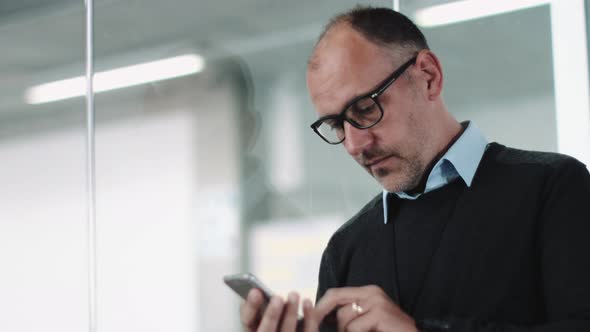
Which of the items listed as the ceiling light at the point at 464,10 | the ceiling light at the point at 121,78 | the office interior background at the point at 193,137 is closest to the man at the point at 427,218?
the office interior background at the point at 193,137

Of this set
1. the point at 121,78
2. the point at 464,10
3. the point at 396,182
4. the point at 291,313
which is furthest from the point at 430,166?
the point at 121,78

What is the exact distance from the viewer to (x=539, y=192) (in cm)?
146

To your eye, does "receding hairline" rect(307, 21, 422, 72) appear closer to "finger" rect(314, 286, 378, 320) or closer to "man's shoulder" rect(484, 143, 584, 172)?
"man's shoulder" rect(484, 143, 584, 172)

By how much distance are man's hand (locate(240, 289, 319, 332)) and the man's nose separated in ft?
1.08

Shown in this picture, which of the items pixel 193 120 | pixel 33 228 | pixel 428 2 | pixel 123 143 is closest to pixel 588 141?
pixel 428 2

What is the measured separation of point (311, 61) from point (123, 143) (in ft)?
9.22

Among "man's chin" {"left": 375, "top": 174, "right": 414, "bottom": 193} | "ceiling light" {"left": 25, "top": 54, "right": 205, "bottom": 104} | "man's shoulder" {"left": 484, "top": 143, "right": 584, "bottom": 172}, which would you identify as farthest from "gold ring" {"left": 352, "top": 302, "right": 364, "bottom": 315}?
"ceiling light" {"left": 25, "top": 54, "right": 205, "bottom": 104}

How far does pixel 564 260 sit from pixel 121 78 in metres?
3.36

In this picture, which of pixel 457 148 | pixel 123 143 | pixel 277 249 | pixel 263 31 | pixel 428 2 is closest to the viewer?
pixel 457 148

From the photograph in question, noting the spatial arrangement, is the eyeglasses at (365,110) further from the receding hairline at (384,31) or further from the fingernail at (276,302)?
the fingernail at (276,302)

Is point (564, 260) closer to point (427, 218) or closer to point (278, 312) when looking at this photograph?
point (427, 218)

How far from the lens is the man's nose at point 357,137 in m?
1.60

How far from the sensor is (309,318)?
142cm

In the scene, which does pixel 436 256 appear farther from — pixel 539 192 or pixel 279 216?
pixel 279 216
